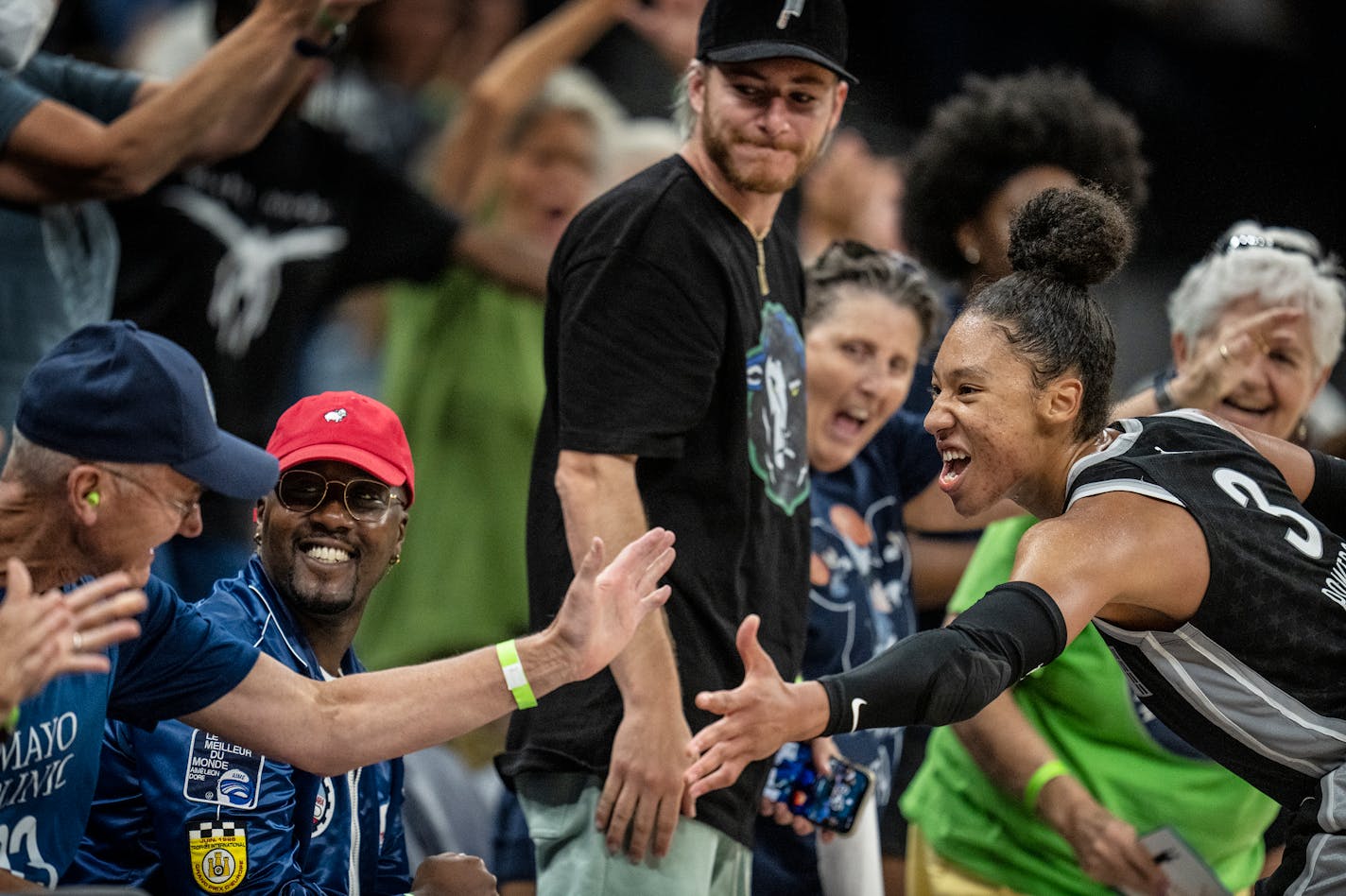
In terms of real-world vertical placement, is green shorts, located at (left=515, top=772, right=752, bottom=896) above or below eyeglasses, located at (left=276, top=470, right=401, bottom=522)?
below

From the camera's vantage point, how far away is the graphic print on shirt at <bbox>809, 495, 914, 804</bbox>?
12.6ft

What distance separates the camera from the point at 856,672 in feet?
8.57

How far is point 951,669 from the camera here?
2570 millimetres

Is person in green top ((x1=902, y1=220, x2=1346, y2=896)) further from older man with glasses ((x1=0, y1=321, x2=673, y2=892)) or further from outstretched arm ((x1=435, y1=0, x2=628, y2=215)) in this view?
outstretched arm ((x1=435, y1=0, x2=628, y2=215))

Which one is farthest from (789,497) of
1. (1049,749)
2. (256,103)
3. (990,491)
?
(256,103)

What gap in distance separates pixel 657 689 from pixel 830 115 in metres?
1.18

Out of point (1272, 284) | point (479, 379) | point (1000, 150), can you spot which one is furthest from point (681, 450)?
point (479, 379)

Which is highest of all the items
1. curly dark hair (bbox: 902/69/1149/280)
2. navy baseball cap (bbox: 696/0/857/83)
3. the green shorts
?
curly dark hair (bbox: 902/69/1149/280)

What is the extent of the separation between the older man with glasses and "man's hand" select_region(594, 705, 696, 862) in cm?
20

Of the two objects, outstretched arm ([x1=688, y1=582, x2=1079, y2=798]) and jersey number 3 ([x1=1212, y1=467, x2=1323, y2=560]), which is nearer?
outstretched arm ([x1=688, y1=582, x2=1079, y2=798])

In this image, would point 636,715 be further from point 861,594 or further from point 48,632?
point 861,594

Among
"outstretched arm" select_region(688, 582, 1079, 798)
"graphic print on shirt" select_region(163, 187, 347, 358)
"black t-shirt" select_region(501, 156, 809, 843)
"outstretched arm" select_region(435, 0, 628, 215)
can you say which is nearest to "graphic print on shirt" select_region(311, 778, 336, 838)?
"black t-shirt" select_region(501, 156, 809, 843)

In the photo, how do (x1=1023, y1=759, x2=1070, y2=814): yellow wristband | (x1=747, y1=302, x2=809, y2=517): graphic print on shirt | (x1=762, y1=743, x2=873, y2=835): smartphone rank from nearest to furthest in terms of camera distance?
(x1=747, y1=302, x2=809, y2=517): graphic print on shirt → (x1=762, y1=743, x2=873, y2=835): smartphone → (x1=1023, y1=759, x2=1070, y2=814): yellow wristband

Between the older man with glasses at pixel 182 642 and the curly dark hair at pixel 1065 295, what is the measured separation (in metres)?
0.68
